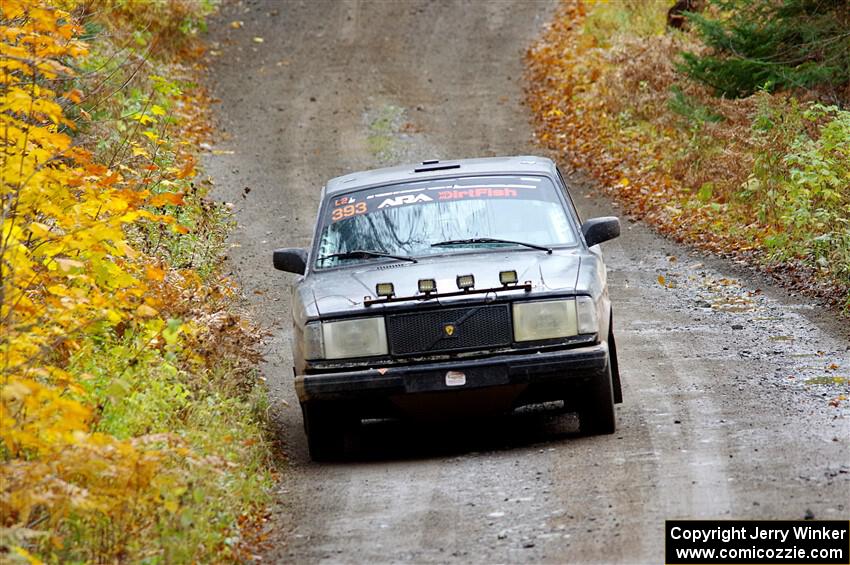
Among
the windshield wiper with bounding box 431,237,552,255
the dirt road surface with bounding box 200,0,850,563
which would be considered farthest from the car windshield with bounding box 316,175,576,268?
the dirt road surface with bounding box 200,0,850,563

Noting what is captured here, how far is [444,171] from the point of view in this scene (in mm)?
9164

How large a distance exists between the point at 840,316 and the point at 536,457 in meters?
4.89

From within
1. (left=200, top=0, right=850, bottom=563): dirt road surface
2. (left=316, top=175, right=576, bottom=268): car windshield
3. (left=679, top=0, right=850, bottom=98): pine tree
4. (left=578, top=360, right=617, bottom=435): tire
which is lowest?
(left=200, top=0, right=850, bottom=563): dirt road surface

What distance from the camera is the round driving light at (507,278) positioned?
7.56 meters

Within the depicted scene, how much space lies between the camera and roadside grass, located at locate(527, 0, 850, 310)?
13609mm

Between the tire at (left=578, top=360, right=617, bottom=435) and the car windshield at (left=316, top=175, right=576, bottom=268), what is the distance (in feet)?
4.07

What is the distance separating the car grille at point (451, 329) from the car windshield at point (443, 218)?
3.13 ft

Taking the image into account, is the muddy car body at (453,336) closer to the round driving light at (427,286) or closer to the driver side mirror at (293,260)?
the round driving light at (427,286)

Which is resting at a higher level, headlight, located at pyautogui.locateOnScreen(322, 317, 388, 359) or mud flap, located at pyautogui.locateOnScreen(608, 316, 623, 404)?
headlight, located at pyautogui.locateOnScreen(322, 317, 388, 359)

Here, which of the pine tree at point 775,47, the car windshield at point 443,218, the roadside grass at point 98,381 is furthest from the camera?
the pine tree at point 775,47

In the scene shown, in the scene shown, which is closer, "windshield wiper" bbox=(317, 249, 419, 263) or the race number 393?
the race number 393

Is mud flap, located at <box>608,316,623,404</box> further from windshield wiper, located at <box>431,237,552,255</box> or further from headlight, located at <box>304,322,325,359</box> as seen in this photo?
headlight, located at <box>304,322,325,359</box>

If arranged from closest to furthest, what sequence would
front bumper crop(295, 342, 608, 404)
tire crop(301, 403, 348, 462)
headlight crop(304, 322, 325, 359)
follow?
front bumper crop(295, 342, 608, 404)
headlight crop(304, 322, 325, 359)
tire crop(301, 403, 348, 462)

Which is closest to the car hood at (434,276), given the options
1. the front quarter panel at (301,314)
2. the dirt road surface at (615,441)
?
the front quarter panel at (301,314)
